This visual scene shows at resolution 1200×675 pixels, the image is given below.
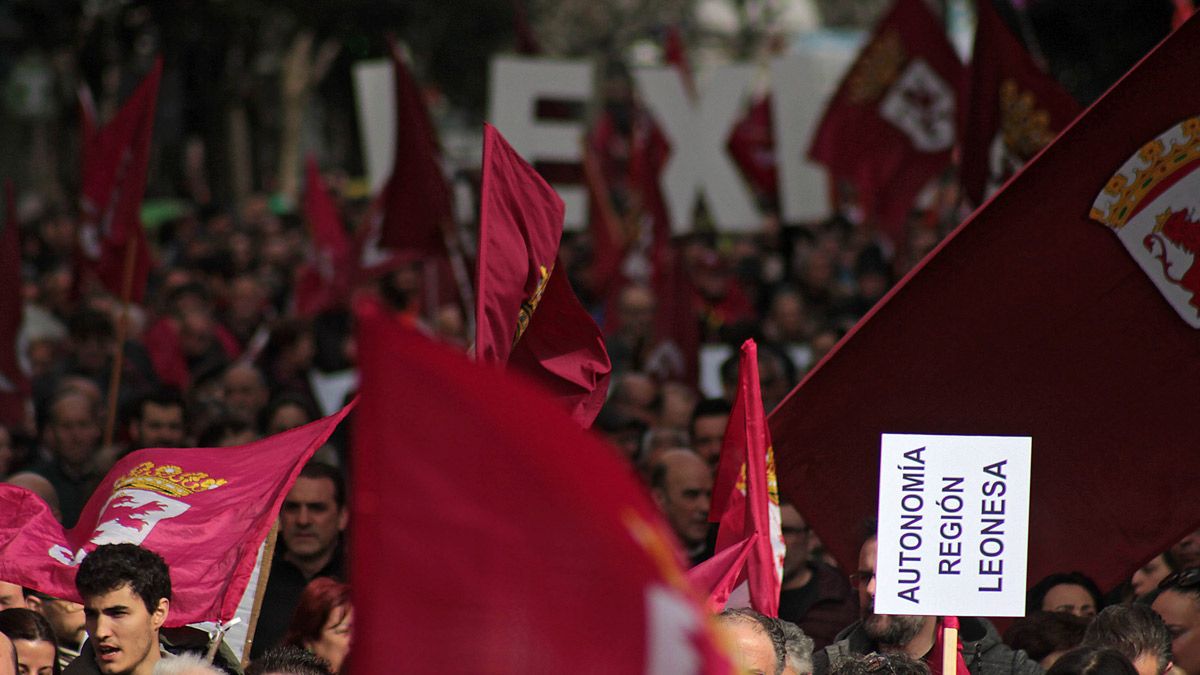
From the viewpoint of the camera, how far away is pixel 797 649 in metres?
5.18

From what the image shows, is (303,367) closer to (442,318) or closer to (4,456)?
(442,318)

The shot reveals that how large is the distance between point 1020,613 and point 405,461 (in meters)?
2.18

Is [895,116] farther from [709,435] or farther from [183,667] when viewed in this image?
[183,667]

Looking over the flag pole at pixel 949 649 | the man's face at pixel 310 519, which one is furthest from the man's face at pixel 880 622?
the man's face at pixel 310 519

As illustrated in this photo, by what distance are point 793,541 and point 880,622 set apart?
1469 mm

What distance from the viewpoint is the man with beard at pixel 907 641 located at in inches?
209

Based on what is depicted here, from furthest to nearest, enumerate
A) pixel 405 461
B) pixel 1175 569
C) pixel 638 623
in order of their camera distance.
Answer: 1. pixel 1175 569
2. pixel 405 461
3. pixel 638 623

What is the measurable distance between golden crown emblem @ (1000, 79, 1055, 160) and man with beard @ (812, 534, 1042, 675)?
367 centimetres

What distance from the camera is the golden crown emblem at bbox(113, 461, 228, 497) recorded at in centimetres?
567

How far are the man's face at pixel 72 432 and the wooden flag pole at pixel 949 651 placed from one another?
5381mm

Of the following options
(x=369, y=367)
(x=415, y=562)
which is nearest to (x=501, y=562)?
(x=415, y=562)

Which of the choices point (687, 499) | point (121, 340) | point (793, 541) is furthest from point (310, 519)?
point (121, 340)

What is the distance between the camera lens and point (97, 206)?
37.4 ft

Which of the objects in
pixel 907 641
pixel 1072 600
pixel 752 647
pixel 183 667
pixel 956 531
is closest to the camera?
pixel 183 667
